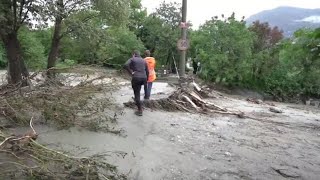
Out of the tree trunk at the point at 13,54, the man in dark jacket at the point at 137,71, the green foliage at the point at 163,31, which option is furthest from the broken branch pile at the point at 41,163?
the green foliage at the point at 163,31

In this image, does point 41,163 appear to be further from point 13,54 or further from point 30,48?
point 30,48

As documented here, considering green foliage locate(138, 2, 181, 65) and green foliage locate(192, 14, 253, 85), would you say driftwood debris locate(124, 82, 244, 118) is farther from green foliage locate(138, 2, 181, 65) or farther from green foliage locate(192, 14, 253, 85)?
green foliage locate(138, 2, 181, 65)

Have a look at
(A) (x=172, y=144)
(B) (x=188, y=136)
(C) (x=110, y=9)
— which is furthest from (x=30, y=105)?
(C) (x=110, y=9)

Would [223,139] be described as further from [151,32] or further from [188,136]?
[151,32]

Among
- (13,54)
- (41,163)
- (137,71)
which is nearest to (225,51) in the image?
(13,54)

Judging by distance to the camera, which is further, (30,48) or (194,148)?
(30,48)

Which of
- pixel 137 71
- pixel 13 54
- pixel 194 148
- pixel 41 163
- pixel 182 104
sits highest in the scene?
pixel 13 54

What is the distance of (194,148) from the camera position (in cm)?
988

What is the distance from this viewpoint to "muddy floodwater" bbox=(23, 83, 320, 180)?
324 inches

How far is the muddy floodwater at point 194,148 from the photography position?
823cm

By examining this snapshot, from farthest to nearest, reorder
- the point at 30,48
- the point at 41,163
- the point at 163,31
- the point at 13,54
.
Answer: the point at 163,31, the point at 30,48, the point at 13,54, the point at 41,163

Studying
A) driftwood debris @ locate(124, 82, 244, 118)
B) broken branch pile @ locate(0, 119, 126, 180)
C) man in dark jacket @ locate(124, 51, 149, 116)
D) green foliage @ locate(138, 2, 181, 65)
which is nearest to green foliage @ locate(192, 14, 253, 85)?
green foliage @ locate(138, 2, 181, 65)

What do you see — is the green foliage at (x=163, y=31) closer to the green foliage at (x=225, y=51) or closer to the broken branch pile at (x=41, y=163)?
the green foliage at (x=225, y=51)

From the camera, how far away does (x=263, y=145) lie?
10.9 m
